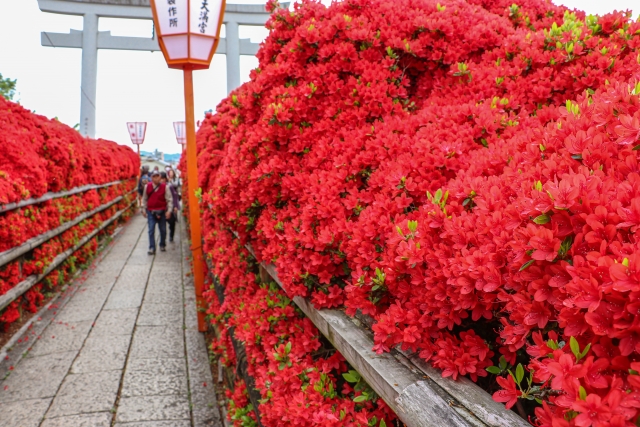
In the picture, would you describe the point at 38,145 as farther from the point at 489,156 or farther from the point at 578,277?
the point at 578,277

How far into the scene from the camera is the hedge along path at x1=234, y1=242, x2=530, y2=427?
108 centimetres

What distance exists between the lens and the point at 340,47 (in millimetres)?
2609

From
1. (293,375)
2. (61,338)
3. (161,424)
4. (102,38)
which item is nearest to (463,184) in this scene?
(293,375)

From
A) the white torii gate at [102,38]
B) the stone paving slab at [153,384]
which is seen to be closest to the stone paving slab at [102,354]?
the stone paving slab at [153,384]

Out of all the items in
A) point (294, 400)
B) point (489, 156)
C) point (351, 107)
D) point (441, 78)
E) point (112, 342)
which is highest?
point (441, 78)

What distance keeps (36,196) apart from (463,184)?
231 inches

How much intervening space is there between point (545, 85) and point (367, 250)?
53.7 inches

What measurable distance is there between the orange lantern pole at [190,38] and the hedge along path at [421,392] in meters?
4.21

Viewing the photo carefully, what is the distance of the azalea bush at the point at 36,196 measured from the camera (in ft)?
16.1

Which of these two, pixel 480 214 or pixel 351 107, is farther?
pixel 351 107

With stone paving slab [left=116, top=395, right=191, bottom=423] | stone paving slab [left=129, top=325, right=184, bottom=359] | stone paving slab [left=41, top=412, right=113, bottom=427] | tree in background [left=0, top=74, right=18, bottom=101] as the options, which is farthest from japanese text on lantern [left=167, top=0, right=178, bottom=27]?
tree in background [left=0, top=74, right=18, bottom=101]

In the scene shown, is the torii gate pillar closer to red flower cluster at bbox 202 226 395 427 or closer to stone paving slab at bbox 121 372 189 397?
stone paving slab at bbox 121 372 189 397

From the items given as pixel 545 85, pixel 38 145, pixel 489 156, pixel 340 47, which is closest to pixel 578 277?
pixel 489 156

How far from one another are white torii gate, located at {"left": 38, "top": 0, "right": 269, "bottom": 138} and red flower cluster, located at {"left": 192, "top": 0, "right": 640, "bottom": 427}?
47.9 ft
